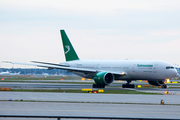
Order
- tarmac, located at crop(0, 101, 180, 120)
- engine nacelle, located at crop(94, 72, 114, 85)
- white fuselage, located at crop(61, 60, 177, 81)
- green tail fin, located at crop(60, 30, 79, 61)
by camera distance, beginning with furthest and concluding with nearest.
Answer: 1. green tail fin, located at crop(60, 30, 79, 61)
2. white fuselage, located at crop(61, 60, 177, 81)
3. engine nacelle, located at crop(94, 72, 114, 85)
4. tarmac, located at crop(0, 101, 180, 120)

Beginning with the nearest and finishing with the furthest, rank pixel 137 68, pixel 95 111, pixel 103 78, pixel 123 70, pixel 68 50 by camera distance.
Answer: pixel 95 111, pixel 103 78, pixel 137 68, pixel 123 70, pixel 68 50

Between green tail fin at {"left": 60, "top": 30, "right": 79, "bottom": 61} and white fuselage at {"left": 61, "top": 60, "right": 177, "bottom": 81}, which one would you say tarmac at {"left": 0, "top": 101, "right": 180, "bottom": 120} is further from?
green tail fin at {"left": 60, "top": 30, "right": 79, "bottom": 61}

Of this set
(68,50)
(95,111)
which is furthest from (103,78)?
(95,111)

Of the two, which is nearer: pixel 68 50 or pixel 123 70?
pixel 123 70

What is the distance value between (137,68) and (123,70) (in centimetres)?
298

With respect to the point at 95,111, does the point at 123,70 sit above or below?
above

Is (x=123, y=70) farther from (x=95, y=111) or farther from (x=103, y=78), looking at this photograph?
(x=95, y=111)

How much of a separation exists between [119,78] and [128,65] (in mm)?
2787

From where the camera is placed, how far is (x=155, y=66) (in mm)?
54312

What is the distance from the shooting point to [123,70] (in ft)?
189

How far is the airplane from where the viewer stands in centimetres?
5384

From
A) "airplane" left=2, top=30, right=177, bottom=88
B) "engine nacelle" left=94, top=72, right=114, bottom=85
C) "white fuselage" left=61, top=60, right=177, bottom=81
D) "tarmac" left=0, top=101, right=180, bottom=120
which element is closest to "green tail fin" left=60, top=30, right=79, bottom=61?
"airplane" left=2, top=30, right=177, bottom=88

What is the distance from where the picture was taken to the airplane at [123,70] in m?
53.8

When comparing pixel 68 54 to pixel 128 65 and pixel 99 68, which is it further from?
pixel 128 65
